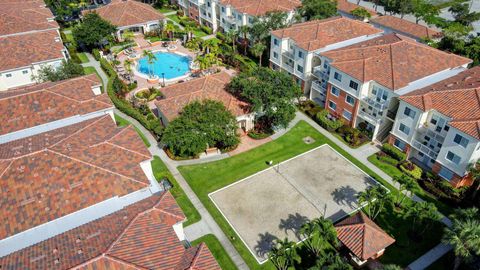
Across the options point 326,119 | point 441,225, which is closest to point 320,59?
point 326,119

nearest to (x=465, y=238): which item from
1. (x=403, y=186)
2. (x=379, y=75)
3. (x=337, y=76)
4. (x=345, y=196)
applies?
(x=403, y=186)

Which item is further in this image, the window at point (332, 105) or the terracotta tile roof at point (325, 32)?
the terracotta tile roof at point (325, 32)

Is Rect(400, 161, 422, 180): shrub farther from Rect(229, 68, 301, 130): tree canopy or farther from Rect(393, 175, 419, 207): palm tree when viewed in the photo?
Rect(229, 68, 301, 130): tree canopy

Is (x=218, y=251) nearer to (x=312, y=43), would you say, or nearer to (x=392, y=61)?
(x=392, y=61)

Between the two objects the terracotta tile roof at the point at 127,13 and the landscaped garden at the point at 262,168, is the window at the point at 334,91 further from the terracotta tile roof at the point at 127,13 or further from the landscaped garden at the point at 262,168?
the terracotta tile roof at the point at 127,13

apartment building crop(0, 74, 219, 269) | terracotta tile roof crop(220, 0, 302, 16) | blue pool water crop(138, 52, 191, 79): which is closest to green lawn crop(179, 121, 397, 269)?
apartment building crop(0, 74, 219, 269)

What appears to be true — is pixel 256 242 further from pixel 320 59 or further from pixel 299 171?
pixel 320 59

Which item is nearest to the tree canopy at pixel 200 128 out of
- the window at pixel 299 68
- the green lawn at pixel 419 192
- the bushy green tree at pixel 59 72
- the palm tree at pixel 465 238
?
the window at pixel 299 68
